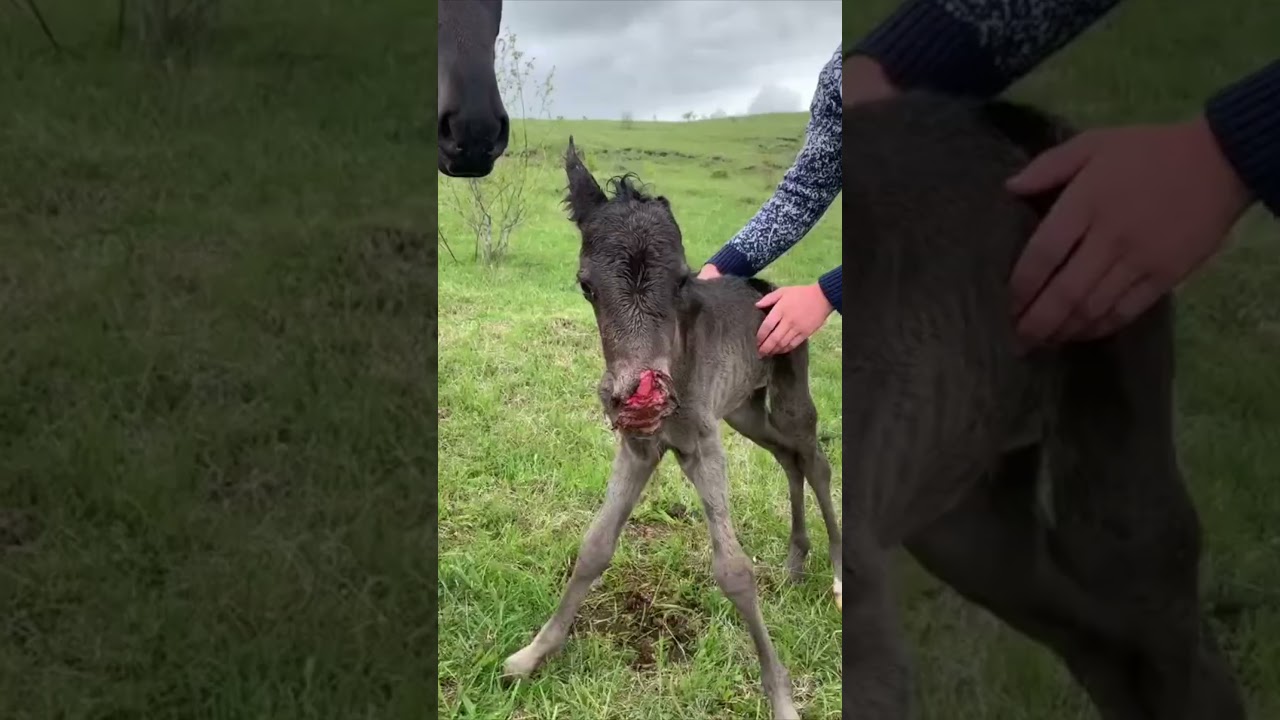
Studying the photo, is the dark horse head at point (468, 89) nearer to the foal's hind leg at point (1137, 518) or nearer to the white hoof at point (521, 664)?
the foal's hind leg at point (1137, 518)

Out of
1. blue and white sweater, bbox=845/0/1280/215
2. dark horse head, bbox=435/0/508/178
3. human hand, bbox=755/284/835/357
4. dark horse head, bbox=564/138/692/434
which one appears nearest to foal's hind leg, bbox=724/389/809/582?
human hand, bbox=755/284/835/357

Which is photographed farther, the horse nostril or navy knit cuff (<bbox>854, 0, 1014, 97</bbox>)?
the horse nostril

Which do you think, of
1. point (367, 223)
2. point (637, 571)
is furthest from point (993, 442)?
point (637, 571)

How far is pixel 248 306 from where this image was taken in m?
1.59

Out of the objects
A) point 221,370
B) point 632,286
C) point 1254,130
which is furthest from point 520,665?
point 1254,130

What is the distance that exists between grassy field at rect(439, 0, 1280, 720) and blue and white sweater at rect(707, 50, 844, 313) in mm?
37

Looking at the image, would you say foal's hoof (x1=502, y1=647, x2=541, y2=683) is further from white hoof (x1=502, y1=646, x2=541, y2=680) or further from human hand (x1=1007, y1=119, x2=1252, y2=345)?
human hand (x1=1007, y1=119, x2=1252, y2=345)

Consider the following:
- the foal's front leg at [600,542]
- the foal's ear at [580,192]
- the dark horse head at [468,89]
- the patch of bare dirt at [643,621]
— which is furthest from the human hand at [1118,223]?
the patch of bare dirt at [643,621]

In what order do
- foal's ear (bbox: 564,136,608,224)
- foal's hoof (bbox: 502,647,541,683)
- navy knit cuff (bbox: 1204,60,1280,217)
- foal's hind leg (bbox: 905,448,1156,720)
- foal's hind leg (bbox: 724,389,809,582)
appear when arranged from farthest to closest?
foal's hind leg (bbox: 724,389,809,582) < foal's hoof (bbox: 502,647,541,683) < foal's ear (bbox: 564,136,608,224) < foal's hind leg (bbox: 905,448,1156,720) < navy knit cuff (bbox: 1204,60,1280,217)

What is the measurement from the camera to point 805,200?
3.14 feet

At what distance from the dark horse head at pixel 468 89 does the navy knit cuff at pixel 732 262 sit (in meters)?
0.52

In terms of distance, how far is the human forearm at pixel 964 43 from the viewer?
0.49 meters

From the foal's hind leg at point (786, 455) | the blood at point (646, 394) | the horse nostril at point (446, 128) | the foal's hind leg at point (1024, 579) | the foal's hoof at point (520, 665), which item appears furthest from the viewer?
the foal's hind leg at point (786, 455)

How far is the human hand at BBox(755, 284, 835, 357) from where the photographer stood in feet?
3.81
